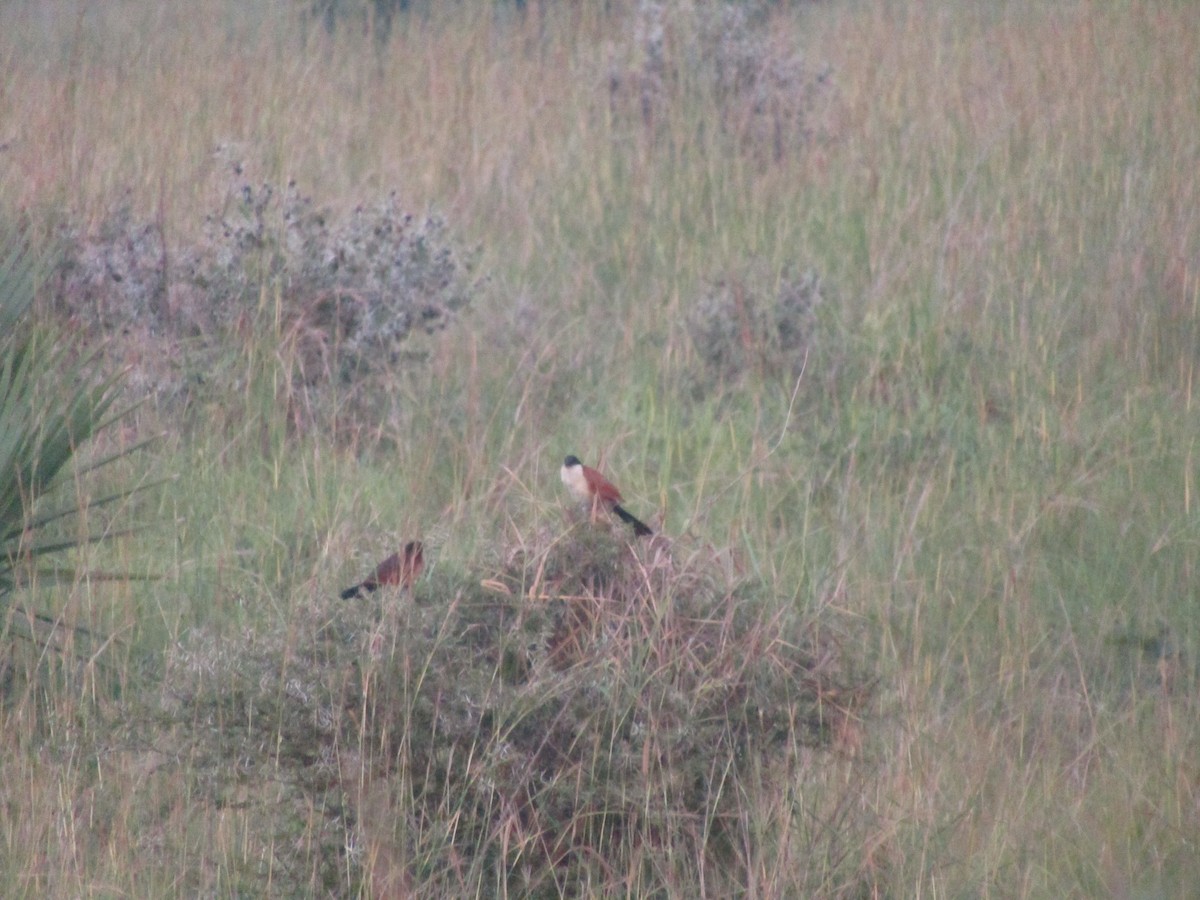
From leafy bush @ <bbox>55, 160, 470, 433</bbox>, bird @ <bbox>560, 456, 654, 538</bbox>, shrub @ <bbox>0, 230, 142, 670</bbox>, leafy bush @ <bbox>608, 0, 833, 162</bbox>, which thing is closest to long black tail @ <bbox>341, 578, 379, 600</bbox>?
bird @ <bbox>560, 456, 654, 538</bbox>

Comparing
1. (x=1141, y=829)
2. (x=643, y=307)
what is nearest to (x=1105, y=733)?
(x=1141, y=829)

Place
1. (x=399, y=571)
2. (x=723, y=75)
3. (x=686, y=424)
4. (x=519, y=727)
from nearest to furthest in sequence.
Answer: (x=519, y=727) → (x=399, y=571) → (x=686, y=424) → (x=723, y=75)

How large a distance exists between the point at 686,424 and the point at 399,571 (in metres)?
2.83

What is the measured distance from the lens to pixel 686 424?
19.2 feet

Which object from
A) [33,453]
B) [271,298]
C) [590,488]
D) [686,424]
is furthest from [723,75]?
[33,453]

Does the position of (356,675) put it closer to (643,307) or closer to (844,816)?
(844,816)

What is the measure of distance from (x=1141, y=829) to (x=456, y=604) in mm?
1756

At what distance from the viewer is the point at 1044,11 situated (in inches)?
375

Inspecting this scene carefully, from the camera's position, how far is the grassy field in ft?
10.2

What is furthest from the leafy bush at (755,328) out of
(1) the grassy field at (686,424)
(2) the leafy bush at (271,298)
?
(2) the leafy bush at (271,298)

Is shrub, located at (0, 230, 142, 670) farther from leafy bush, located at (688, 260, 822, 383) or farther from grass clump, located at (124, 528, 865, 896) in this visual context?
leafy bush, located at (688, 260, 822, 383)

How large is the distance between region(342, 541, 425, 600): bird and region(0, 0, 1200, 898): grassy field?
0.05 meters

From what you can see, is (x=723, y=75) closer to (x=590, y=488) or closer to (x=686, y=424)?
(x=686, y=424)

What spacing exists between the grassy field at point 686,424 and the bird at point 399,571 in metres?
0.05
